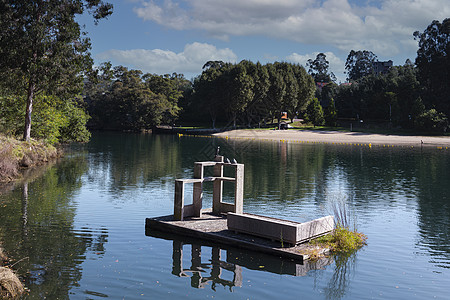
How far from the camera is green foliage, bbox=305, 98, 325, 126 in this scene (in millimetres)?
115312

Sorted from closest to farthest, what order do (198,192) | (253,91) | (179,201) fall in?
(179,201) → (198,192) → (253,91)

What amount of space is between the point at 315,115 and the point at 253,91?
17.2 m

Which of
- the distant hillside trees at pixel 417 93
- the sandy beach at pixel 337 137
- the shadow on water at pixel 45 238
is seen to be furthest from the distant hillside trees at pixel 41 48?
the distant hillside trees at pixel 417 93

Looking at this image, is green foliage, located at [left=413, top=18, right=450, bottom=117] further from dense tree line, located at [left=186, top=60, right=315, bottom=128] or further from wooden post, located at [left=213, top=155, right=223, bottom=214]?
wooden post, located at [left=213, top=155, right=223, bottom=214]

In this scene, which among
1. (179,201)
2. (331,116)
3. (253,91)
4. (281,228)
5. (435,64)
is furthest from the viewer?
(331,116)

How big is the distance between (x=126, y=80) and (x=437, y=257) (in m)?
123

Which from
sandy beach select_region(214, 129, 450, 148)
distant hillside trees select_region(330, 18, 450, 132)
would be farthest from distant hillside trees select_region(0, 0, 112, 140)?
distant hillside trees select_region(330, 18, 450, 132)

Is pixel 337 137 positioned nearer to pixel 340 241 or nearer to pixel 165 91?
pixel 165 91

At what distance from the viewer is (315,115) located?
116 m

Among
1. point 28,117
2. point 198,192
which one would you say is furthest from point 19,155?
point 198,192

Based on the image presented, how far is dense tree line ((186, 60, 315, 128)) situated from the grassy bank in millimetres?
63582

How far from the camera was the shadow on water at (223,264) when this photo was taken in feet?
44.8

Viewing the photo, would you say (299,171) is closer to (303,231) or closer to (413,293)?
(303,231)

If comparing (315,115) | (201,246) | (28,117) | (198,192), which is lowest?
(201,246)
